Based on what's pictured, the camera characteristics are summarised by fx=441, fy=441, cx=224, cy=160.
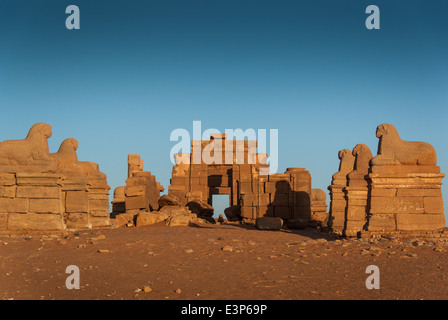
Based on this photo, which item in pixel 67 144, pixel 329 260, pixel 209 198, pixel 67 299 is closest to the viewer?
pixel 67 299

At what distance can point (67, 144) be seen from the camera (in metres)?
14.5

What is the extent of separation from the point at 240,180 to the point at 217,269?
13.2 m

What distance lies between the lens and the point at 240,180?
20266 millimetres

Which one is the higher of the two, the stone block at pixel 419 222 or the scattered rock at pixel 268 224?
the stone block at pixel 419 222

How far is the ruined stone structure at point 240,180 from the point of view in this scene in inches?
765

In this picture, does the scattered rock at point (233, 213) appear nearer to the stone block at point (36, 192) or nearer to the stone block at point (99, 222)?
the stone block at point (99, 222)

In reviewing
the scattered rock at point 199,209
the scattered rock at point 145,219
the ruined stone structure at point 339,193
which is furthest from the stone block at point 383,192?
the scattered rock at point 199,209

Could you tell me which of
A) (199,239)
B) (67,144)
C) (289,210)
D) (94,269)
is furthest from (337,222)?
(94,269)

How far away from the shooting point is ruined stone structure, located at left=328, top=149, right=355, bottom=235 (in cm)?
1576

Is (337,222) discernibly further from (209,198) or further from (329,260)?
(209,198)

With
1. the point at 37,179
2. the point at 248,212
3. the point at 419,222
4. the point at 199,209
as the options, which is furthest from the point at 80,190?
the point at 199,209

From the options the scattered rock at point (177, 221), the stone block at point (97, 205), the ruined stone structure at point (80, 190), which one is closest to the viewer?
the ruined stone structure at point (80, 190)

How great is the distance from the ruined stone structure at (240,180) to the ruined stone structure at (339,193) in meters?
3.46

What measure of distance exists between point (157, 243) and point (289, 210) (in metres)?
10.6
